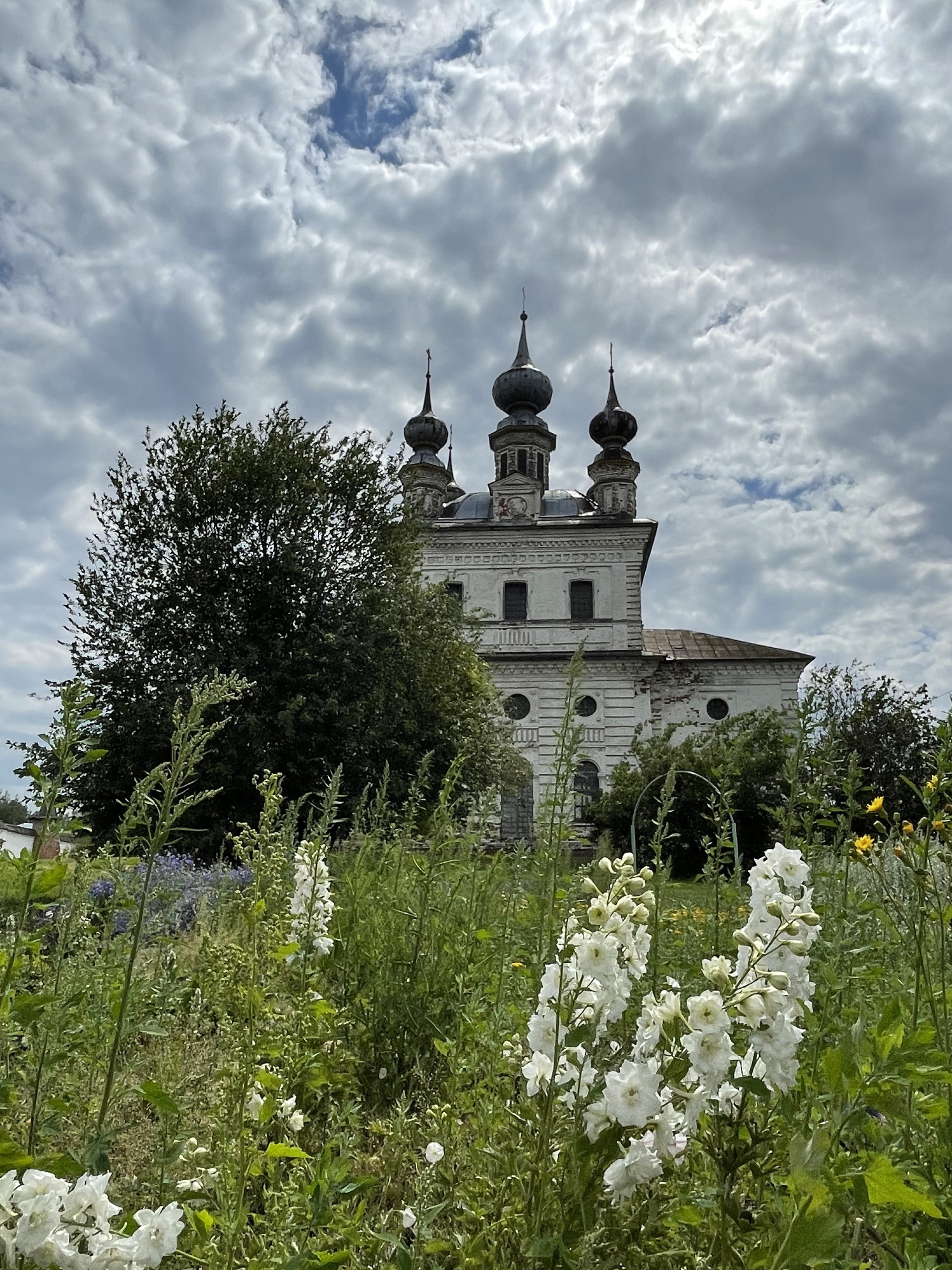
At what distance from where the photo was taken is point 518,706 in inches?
1282

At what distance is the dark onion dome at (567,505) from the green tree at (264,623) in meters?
17.4

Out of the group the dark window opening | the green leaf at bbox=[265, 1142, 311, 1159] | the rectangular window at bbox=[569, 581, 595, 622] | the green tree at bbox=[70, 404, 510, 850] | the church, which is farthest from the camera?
the rectangular window at bbox=[569, 581, 595, 622]

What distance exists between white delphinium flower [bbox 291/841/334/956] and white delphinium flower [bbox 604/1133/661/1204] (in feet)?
6.41

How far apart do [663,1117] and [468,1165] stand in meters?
0.98

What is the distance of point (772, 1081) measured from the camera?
4.66 feet

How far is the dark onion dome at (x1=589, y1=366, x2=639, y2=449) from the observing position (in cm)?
3675

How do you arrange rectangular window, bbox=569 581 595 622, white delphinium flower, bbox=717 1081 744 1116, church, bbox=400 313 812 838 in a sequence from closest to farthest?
white delphinium flower, bbox=717 1081 744 1116 → church, bbox=400 313 812 838 → rectangular window, bbox=569 581 595 622

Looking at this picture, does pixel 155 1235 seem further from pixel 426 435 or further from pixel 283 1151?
pixel 426 435

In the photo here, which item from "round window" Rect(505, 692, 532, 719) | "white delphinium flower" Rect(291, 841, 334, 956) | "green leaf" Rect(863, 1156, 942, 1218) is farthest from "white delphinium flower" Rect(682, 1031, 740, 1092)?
A: "round window" Rect(505, 692, 532, 719)

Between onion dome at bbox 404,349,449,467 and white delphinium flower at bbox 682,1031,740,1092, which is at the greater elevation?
onion dome at bbox 404,349,449,467

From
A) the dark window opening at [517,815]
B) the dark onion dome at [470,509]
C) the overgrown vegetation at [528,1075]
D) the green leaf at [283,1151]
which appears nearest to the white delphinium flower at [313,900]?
the overgrown vegetation at [528,1075]

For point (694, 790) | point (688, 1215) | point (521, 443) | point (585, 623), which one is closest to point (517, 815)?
point (585, 623)

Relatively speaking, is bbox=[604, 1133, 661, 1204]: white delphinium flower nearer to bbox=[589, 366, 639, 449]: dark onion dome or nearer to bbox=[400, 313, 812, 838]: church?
bbox=[400, 313, 812, 838]: church

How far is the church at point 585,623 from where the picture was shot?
31891 millimetres
